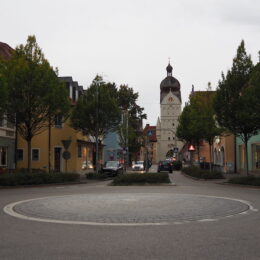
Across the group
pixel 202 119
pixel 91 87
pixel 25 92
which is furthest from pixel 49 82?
pixel 202 119

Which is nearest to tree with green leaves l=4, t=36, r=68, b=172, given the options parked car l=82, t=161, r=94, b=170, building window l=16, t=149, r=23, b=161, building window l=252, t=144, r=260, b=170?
building window l=16, t=149, r=23, b=161

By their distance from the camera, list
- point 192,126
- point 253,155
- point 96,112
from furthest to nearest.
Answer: point 253,155
point 96,112
point 192,126

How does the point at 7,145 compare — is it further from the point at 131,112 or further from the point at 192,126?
the point at 131,112

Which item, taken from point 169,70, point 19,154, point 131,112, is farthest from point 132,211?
point 169,70

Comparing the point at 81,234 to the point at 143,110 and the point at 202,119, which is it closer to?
the point at 202,119

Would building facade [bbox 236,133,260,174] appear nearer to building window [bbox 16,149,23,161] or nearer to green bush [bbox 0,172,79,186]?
green bush [bbox 0,172,79,186]

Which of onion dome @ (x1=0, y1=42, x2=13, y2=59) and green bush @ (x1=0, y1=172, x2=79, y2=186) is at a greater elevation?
onion dome @ (x1=0, y1=42, x2=13, y2=59)

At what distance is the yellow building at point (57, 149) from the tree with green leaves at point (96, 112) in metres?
2.03

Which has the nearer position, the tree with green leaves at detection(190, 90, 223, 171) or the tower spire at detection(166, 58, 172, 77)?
the tree with green leaves at detection(190, 90, 223, 171)

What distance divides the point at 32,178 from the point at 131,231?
1779 cm

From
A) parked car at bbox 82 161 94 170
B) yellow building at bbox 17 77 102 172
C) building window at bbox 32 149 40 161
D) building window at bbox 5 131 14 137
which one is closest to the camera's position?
building window at bbox 5 131 14 137

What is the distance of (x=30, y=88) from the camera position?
2662cm

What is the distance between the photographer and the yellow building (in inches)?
1516

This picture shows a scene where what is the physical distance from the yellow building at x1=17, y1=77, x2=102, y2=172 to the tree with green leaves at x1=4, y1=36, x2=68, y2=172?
833cm
